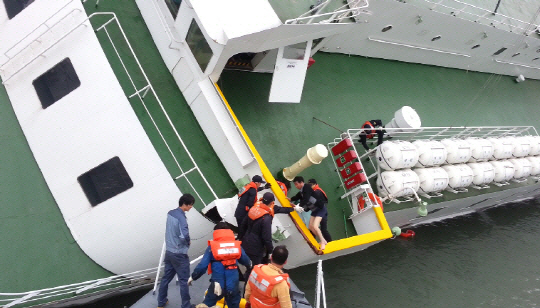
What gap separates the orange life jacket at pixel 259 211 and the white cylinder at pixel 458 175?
4.73 metres

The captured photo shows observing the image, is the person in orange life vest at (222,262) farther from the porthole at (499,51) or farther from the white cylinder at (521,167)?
the porthole at (499,51)

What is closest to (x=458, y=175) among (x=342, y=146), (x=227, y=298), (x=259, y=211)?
(x=342, y=146)

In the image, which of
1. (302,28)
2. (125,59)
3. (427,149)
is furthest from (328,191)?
(125,59)

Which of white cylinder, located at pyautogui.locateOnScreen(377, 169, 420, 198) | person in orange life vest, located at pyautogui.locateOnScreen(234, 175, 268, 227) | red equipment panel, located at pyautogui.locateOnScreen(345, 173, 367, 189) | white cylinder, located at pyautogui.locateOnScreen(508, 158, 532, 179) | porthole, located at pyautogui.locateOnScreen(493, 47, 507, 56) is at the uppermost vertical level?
porthole, located at pyautogui.locateOnScreen(493, 47, 507, 56)

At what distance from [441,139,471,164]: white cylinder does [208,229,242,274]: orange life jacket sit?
5.55 meters

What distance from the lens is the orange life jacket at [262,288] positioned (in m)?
3.67

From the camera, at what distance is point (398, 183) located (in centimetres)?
701

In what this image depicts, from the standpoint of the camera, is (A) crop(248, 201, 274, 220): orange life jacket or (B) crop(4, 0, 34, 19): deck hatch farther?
(B) crop(4, 0, 34, 19): deck hatch

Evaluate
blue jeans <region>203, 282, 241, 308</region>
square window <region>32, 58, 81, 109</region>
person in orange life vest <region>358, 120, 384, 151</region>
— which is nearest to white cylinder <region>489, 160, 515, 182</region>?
person in orange life vest <region>358, 120, 384, 151</region>

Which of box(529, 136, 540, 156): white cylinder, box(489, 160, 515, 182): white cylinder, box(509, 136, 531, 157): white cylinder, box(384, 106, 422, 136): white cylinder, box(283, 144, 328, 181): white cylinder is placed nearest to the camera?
box(283, 144, 328, 181): white cylinder

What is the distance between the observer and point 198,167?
614 cm

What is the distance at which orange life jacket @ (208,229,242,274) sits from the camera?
13.9 ft

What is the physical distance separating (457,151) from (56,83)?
7303 millimetres

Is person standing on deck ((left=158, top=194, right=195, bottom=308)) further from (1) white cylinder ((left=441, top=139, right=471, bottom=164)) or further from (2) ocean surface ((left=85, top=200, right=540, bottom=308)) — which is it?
(1) white cylinder ((left=441, top=139, right=471, bottom=164))
